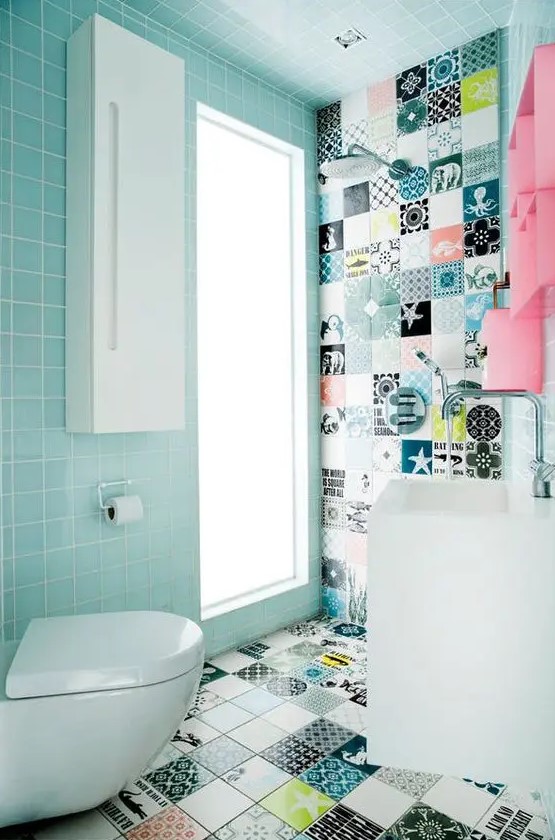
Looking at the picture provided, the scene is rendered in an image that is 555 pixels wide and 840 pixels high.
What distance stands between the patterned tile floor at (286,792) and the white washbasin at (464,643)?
58 centimetres

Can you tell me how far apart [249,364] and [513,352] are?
121 cm

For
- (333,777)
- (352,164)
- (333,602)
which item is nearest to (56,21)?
(352,164)

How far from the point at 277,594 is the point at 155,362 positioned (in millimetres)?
1266

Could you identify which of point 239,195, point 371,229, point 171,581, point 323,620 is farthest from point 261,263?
point 323,620

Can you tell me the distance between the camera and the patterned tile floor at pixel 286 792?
4.87ft

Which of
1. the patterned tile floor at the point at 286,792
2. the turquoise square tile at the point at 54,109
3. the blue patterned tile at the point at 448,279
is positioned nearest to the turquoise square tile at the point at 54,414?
the turquoise square tile at the point at 54,109

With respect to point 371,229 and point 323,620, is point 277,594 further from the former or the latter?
point 371,229

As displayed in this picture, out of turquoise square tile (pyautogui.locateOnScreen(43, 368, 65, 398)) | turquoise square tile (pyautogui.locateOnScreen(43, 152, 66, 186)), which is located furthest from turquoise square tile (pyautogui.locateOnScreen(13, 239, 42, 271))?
turquoise square tile (pyautogui.locateOnScreen(43, 368, 65, 398))

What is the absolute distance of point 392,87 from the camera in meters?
2.62

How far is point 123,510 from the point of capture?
6.52 feet

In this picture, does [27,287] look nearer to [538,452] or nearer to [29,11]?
[29,11]

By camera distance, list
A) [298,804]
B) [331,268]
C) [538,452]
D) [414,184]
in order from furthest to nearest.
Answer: [331,268] < [414,184] < [298,804] < [538,452]

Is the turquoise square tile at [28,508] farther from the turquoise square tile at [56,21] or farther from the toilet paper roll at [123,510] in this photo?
the turquoise square tile at [56,21]

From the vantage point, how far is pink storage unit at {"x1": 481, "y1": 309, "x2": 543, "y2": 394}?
173 centimetres
